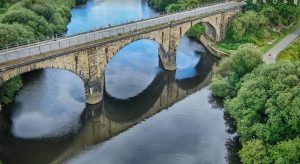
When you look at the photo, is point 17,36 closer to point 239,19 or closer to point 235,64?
point 235,64

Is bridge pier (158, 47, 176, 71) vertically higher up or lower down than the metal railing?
lower down

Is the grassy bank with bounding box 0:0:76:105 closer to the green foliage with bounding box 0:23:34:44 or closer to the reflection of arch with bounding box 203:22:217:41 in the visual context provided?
the green foliage with bounding box 0:23:34:44

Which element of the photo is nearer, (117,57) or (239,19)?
(117,57)

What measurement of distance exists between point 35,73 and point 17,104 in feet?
48.8

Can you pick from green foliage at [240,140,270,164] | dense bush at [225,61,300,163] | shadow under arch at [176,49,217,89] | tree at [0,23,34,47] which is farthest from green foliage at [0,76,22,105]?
green foliage at [240,140,270,164]

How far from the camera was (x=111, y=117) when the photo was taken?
72.7 m

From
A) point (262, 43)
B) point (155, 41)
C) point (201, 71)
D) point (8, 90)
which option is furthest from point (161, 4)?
point (8, 90)

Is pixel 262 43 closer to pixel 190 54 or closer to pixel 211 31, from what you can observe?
pixel 211 31

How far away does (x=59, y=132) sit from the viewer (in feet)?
217

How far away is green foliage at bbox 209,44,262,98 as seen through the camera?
237ft

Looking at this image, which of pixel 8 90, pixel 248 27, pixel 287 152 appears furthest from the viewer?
pixel 248 27

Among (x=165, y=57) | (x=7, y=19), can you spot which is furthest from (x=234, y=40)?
(x=7, y=19)

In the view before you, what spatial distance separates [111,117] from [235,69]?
84.1ft

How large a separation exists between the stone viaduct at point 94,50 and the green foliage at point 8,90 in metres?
9.58
